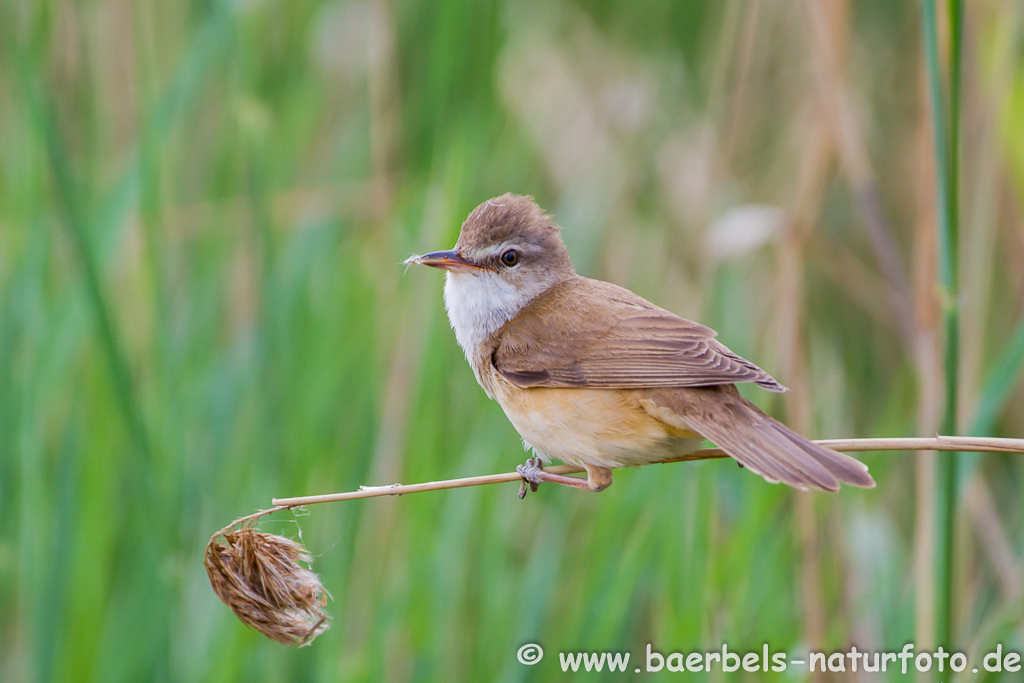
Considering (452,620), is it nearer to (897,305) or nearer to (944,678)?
(944,678)

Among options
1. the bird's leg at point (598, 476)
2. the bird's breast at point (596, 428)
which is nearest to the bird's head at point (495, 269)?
the bird's breast at point (596, 428)

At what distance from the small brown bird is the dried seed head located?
24.5 inches

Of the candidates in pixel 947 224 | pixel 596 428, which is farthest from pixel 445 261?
pixel 947 224

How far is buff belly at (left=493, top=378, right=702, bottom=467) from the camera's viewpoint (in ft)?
8.05

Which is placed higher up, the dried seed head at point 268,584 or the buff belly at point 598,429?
the buff belly at point 598,429

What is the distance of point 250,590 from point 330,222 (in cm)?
196

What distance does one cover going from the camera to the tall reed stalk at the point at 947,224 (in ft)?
6.59

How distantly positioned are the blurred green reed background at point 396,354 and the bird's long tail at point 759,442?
0.55 metres

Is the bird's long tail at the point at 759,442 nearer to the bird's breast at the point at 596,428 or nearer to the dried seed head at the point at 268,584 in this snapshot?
the bird's breast at the point at 596,428

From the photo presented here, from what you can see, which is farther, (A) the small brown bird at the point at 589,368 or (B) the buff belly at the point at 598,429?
(B) the buff belly at the point at 598,429

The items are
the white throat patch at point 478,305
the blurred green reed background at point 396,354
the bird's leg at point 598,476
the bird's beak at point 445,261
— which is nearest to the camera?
the bird's leg at point 598,476

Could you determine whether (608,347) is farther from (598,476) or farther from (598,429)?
(598,476)

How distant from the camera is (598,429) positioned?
2.49 m

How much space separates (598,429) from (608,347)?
0.81 feet
